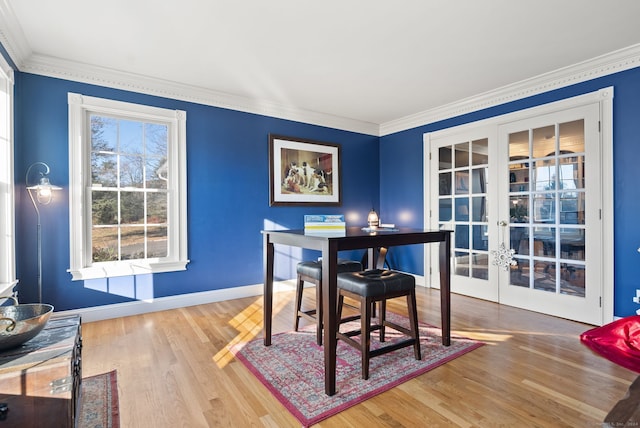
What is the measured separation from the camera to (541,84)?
351 cm

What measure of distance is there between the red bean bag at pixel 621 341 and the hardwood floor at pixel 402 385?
597mm

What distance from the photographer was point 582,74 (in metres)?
3.23

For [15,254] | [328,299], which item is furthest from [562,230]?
[15,254]

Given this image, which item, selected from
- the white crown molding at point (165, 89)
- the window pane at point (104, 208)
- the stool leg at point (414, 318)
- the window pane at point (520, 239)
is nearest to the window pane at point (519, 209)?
the window pane at point (520, 239)

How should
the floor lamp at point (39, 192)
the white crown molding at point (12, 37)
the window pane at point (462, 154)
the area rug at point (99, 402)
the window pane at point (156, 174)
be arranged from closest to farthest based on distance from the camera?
1. the area rug at point (99, 402)
2. the white crown molding at point (12, 37)
3. the floor lamp at point (39, 192)
4. the window pane at point (156, 174)
5. the window pane at point (462, 154)

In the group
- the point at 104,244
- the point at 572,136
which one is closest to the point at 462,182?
the point at 572,136

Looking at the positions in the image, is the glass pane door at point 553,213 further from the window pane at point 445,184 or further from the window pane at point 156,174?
the window pane at point 156,174

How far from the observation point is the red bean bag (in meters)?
1.27

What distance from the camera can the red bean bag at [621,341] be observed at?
127 cm

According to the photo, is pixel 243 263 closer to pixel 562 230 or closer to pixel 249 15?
pixel 249 15

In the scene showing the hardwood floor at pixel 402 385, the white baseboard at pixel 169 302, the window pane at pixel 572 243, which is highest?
the window pane at pixel 572 243

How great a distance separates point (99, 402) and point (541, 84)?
4.58m

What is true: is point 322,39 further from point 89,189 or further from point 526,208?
point 526,208

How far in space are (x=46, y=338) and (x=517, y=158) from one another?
169 inches
